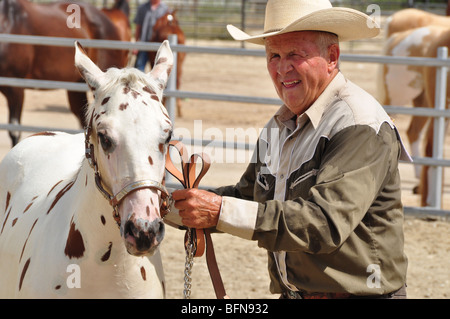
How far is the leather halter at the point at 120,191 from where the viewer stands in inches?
86.0

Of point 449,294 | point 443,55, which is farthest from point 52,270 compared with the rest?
point 443,55

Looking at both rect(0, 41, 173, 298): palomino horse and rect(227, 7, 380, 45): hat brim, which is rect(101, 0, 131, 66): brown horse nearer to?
rect(0, 41, 173, 298): palomino horse

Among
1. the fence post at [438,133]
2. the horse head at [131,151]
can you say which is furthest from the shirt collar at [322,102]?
the fence post at [438,133]

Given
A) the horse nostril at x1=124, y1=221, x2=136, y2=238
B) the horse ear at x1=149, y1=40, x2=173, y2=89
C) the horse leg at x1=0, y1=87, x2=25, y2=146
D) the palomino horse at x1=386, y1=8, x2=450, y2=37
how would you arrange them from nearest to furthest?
1. the horse nostril at x1=124, y1=221, x2=136, y2=238
2. the horse ear at x1=149, y1=40, x2=173, y2=89
3. the horse leg at x1=0, y1=87, x2=25, y2=146
4. the palomino horse at x1=386, y1=8, x2=450, y2=37

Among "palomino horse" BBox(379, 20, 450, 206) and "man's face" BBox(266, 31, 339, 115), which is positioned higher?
"palomino horse" BBox(379, 20, 450, 206)

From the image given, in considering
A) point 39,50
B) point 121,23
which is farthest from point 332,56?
point 121,23

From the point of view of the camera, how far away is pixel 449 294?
185 inches

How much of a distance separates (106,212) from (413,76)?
5.89m

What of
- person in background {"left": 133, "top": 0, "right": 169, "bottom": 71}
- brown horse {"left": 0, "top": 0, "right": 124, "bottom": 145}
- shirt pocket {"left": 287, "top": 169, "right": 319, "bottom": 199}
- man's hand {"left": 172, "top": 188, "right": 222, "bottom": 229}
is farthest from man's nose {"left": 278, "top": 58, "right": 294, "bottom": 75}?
person in background {"left": 133, "top": 0, "right": 169, "bottom": 71}

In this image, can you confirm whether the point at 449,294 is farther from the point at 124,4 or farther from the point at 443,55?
the point at 124,4

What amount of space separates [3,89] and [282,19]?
6.37 metres

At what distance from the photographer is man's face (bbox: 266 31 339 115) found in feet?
8.05

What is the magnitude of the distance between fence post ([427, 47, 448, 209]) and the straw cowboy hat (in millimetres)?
3998

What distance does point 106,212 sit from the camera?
2457 mm
